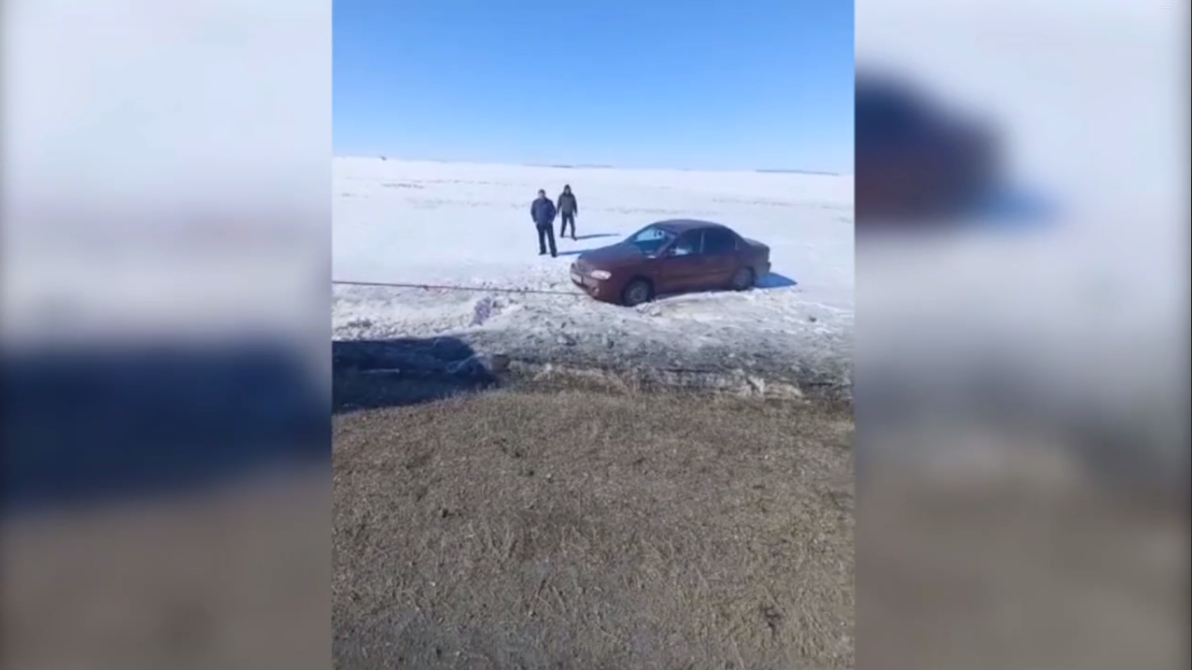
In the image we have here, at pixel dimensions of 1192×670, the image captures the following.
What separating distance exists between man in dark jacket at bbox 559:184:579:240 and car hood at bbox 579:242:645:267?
145 millimetres

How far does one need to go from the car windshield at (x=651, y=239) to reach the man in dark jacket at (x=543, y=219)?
44 centimetres

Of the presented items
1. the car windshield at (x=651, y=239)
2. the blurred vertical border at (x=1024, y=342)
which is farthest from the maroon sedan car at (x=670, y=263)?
the blurred vertical border at (x=1024, y=342)

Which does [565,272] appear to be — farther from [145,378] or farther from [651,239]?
[145,378]

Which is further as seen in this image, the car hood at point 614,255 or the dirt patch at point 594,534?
the car hood at point 614,255

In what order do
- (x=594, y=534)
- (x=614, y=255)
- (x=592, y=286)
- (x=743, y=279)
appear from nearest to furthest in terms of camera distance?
(x=594, y=534)
(x=743, y=279)
(x=614, y=255)
(x=592, y=286)

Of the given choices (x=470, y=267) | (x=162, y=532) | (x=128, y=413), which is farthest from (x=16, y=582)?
(x=470, y=267)

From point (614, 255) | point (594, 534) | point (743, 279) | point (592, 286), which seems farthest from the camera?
point (592, 286)

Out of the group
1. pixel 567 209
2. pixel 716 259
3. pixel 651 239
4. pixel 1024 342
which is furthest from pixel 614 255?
pixel 1024 342

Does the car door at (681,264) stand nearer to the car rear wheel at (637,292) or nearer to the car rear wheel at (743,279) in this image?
the car rear wheel at (637,292)

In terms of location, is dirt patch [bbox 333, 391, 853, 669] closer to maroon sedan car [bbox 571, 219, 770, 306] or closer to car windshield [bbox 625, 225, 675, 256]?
maroon sedan car [bbox 571, 219, 770, 306]

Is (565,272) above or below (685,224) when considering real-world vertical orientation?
below

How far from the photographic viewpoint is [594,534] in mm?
2363

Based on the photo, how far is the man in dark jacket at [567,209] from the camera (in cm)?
311

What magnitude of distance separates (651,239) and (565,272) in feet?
1.80
